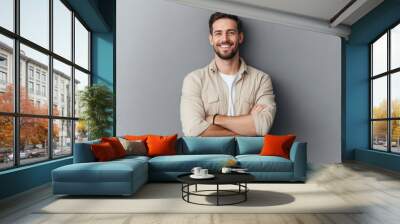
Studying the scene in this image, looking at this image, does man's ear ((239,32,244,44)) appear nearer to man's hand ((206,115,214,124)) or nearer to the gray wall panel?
the gray wall panel

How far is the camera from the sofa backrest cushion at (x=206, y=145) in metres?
6.68

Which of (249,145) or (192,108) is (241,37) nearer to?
(192,108)

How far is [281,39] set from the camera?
732 cm

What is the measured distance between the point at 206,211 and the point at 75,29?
545cm

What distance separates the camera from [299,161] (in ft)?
19.5

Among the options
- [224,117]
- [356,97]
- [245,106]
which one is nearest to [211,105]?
[224,117]

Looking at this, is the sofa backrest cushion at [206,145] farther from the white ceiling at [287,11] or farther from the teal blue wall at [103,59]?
the teal blue wall at [103,59]

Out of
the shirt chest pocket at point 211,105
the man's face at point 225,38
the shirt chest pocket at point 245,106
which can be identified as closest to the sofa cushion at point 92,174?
the shirt chest pocket at point 211,105

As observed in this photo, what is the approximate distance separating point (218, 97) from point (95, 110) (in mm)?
2571

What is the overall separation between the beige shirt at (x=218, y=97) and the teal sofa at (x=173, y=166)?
1.43ft

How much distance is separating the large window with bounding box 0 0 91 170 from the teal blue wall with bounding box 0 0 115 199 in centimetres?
17

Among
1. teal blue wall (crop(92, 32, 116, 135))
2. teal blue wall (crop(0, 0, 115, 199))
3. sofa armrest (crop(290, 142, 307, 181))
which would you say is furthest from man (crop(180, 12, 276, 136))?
teal blue wall (crop(92, 32, 116, 135))

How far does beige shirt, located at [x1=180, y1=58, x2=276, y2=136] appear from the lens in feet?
23.4

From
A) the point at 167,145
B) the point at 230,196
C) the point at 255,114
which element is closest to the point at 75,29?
the point at 167,145
